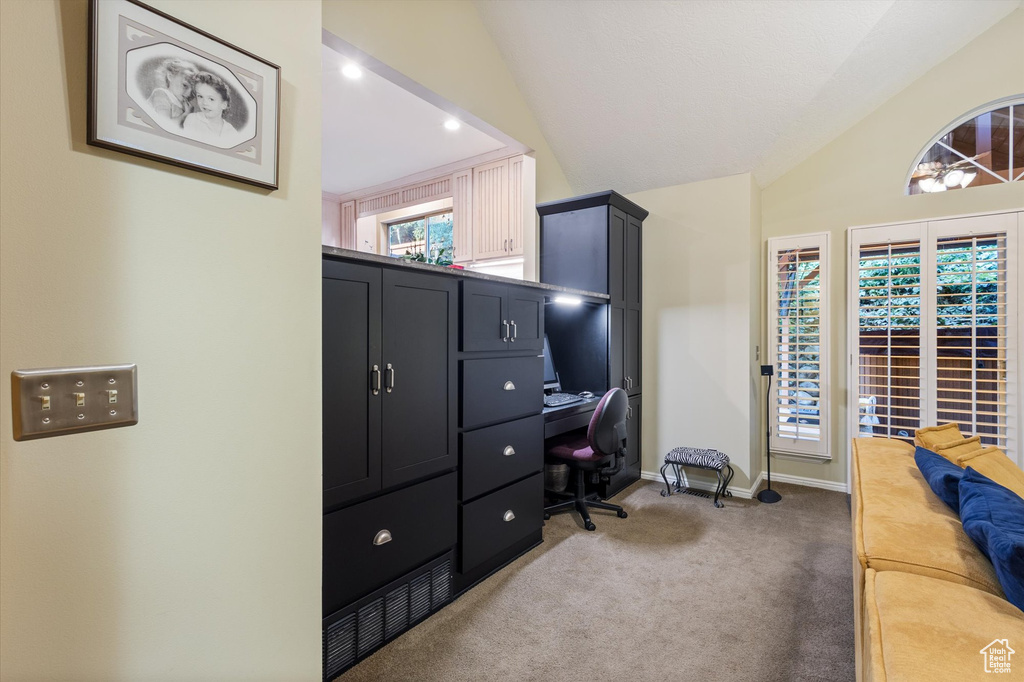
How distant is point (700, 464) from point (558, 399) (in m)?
1.16

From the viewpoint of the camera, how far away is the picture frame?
0.80 metres

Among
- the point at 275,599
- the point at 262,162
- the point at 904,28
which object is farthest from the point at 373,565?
the point at 904,28

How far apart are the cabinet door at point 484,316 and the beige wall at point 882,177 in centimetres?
281

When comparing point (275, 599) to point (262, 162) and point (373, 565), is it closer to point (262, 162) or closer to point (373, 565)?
point (373, 565)

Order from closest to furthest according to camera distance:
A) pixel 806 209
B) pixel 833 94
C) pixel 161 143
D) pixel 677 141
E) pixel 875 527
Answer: pixel 161 143
pixel 875 527
pixel 833 94
pixel 677 141
pixel 806 209

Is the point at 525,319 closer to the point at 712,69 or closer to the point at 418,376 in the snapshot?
the point at 418,376

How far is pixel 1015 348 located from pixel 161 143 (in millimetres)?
4539

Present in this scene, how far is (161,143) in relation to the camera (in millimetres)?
865

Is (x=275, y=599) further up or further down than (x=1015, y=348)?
further down

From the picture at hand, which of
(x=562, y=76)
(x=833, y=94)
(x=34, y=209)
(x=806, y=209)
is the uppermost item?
(x=562, y=76)

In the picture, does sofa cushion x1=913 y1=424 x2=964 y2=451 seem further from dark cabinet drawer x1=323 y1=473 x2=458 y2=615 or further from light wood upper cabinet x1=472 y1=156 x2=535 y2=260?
light wood upper cabinet x1=472 y1=156 x2=535 y2=260

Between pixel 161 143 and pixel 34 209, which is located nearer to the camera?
pixel 34 209

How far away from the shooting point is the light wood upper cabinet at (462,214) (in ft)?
14.1

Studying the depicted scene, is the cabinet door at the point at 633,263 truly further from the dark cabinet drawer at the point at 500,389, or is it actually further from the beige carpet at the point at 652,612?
the beige carpet at the point at 652,612
